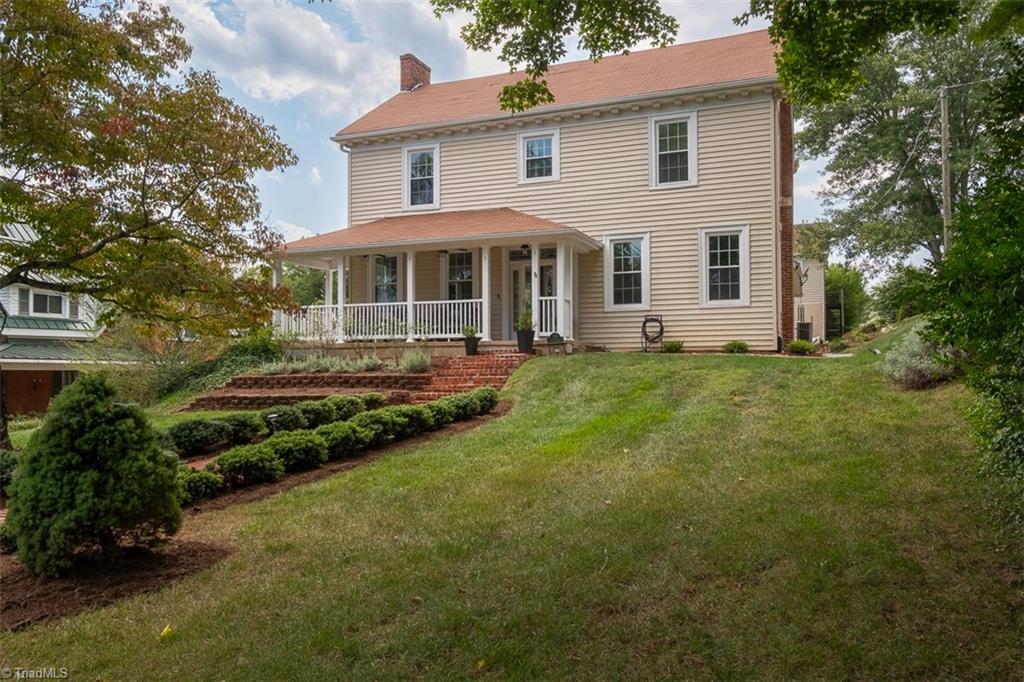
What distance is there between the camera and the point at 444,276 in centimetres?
1778

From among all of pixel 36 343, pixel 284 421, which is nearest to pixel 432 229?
pixel 284 421

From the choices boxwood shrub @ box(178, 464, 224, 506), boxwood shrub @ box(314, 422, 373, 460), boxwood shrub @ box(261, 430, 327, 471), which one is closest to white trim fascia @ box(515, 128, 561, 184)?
boxwood shrub @ box(314, 422, 373, 460)

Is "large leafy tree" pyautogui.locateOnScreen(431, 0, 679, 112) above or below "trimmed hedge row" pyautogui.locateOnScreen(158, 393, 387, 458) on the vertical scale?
above

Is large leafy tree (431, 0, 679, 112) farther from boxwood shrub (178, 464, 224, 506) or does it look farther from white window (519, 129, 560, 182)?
white window (519, 129, 560, 182)

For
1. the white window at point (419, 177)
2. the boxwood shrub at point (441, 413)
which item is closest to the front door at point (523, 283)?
the white window at point (419, 177)

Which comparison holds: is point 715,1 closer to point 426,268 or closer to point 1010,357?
point 1010,357

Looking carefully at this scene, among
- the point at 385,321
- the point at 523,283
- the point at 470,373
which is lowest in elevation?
the point at 470,373

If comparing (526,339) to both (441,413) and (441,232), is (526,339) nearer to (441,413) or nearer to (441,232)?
(441,232)

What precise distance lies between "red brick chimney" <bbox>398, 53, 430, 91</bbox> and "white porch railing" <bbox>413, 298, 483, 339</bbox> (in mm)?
9352

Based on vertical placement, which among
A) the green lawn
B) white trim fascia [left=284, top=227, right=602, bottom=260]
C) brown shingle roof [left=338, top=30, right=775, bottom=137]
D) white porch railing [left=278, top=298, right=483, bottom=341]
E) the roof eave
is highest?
brown shingle roof [left=338, top=30, right=775, bottom=137]

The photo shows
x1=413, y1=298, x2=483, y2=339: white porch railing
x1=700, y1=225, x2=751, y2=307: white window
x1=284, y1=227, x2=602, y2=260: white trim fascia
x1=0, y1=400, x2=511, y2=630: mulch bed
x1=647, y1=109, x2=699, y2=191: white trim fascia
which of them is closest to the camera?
x1=0, y1=400, x2=511, y2=630: mulch bed

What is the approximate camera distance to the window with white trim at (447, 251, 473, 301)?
1780 centimetres

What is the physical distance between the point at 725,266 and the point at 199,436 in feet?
38.6

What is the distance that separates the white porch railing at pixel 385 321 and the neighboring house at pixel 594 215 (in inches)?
1.6
